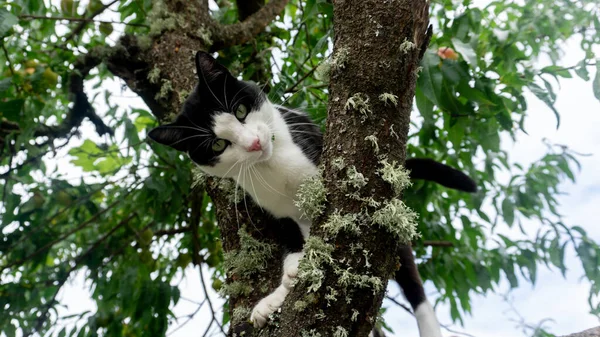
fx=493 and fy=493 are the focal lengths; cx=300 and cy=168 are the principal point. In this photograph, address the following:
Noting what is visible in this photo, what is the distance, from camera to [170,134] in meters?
1.62

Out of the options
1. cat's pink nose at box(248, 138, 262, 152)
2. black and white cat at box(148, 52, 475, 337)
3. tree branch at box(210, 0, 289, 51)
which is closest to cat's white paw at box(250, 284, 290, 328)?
black and white cat at box(148, 52, 475, 337)

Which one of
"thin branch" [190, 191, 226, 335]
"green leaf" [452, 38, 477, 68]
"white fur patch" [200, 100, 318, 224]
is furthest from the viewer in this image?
"thin branch" [190, 191, 226, 335]

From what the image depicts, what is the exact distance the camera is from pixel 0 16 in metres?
1.60

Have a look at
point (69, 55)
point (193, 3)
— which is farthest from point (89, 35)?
point (193, 3)

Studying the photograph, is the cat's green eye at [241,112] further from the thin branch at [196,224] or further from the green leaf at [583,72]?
the green leaf at [583,72]

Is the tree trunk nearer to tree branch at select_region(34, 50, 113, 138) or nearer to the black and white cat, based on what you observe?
the black and white cat

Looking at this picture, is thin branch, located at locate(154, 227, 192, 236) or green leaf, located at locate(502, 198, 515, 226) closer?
green leaf, located at locate(502, 198, 515, 226)

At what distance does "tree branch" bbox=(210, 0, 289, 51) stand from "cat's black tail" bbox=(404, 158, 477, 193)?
973 millimetres

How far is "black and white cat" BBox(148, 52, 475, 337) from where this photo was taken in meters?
1.55

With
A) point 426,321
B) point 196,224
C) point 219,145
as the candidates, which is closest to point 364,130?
point 219,145

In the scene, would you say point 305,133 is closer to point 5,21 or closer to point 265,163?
point 265,163

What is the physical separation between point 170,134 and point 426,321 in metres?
1.07

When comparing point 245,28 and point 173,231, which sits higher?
point 245,28

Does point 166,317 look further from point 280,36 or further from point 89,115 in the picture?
point 280,36
